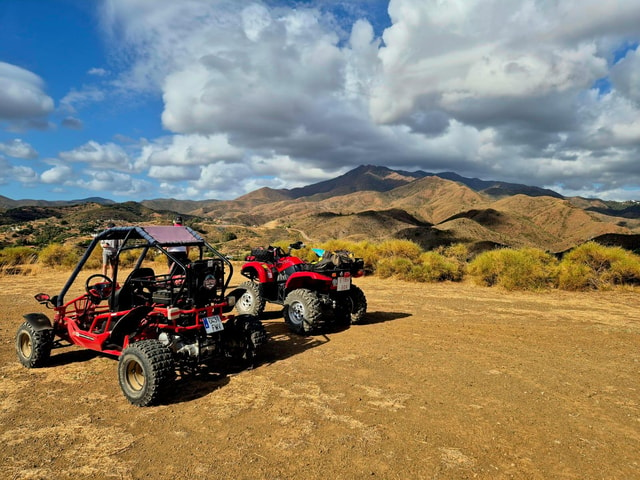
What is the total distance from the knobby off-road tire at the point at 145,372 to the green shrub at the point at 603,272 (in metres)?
13.0

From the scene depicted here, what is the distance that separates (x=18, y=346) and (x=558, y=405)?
7517 mm

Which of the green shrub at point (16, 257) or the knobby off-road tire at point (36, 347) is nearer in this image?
the knobby off-road tire at point (36, 347)

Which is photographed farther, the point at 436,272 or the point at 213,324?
the point at 436,272

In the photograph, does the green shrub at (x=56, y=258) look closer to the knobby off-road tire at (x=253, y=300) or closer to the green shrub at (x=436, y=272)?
the knobby off-road tire at (x=253, y=300)

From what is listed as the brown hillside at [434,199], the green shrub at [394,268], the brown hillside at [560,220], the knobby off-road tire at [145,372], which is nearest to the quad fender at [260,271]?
the knobby off-road tire at [145,372]

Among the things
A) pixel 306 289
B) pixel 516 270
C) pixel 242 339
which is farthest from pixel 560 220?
pixel 242 339

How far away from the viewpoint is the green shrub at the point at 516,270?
524 inches

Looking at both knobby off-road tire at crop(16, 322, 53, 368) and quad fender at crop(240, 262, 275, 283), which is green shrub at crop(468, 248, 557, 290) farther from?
knobby off-road tire at crop(16, 322, 53, 368)

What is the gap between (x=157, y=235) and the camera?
519cm

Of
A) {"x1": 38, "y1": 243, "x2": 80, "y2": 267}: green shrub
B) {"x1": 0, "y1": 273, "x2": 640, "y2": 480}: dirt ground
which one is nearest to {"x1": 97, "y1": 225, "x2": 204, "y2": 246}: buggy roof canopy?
{"x1": 0, "y1": 273, "x2": 640, "y2": 480}: dirt ground

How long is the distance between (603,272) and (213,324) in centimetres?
1371

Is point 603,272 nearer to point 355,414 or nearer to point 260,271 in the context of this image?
point 260,271

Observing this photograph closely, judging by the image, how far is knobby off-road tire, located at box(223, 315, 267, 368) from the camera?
5.71 m

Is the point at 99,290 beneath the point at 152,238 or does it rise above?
beneath
